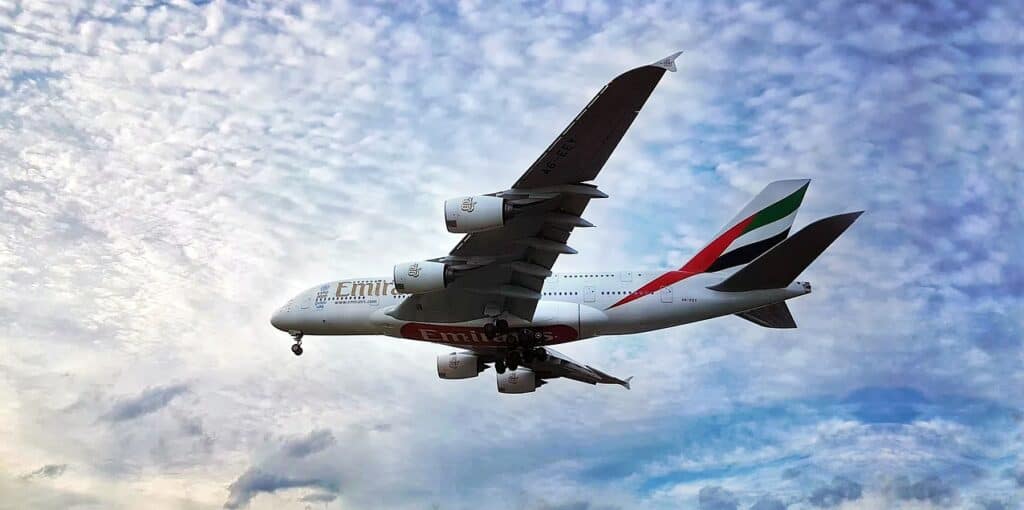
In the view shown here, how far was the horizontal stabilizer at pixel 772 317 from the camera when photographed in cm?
3353

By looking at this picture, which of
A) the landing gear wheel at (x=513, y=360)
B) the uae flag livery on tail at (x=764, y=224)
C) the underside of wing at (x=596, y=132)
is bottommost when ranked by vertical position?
the landing gear wheel at (x=513, y=360)

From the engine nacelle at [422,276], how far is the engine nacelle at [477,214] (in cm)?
467

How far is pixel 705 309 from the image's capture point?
31.4 m

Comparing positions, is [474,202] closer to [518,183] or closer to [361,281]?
[518,183]

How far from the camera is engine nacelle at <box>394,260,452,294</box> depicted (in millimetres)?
28641

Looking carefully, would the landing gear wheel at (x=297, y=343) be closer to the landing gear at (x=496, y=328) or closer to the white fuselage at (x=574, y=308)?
the white fuselage at (x=574, y=308)

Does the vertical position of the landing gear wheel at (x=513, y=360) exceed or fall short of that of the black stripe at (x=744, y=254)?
it falls short

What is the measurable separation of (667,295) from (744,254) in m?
4.33

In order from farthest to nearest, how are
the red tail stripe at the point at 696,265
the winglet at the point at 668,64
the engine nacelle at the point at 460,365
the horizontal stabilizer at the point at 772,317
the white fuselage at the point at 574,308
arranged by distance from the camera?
the engine nacelle at the point at 460,365 < the horizontal stabilizer at the point at 772,317 < the red tail stripe at the point at 696,265 < the white fuselage at the point at 574,308 < the winglet at the point at 668,64

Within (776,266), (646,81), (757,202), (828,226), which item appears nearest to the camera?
(646,81)

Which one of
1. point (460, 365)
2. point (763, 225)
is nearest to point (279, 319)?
point (460, 365)

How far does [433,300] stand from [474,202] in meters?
8.33

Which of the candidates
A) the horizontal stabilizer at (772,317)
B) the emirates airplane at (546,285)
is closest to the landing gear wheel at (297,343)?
the emirates airplane at (546,285)

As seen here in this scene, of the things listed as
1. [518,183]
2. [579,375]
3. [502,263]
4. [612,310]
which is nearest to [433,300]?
[502,263]
